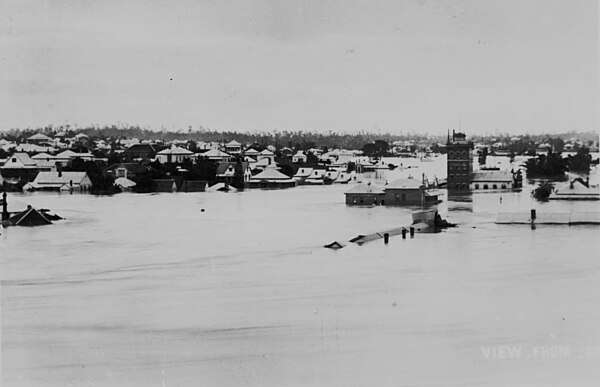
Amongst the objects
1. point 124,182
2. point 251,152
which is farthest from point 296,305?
point 124,182

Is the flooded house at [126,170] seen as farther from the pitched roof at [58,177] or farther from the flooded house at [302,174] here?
the flooded house at [302,174]

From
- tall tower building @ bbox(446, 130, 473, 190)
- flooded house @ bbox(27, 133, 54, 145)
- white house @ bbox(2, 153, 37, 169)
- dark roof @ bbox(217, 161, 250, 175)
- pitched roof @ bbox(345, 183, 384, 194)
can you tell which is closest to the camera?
flooded house @ bbox(27, 133, 54, 145)

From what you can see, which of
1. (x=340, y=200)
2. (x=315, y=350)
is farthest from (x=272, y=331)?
(x=340, y=200)

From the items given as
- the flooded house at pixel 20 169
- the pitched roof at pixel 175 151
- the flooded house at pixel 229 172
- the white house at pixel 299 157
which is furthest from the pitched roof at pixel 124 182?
the white house at pixel 299 157

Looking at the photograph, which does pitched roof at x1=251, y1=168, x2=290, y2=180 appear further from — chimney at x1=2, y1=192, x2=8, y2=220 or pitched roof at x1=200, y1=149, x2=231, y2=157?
chimney at x1=2, y1=192, x2=8, y2=220

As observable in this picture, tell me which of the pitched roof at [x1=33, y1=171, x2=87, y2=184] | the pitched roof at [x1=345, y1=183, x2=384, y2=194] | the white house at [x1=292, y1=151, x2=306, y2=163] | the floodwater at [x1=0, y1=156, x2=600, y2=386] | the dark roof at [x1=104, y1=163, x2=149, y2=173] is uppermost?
the white house at [x1=292, y1=151, x2=306, y2=163]

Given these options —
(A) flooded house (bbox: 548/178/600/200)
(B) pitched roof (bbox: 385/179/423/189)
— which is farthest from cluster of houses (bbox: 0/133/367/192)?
(A) flooded house (bbox: 548/178/600/200)

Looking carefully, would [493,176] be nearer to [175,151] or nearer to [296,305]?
[175,151]
